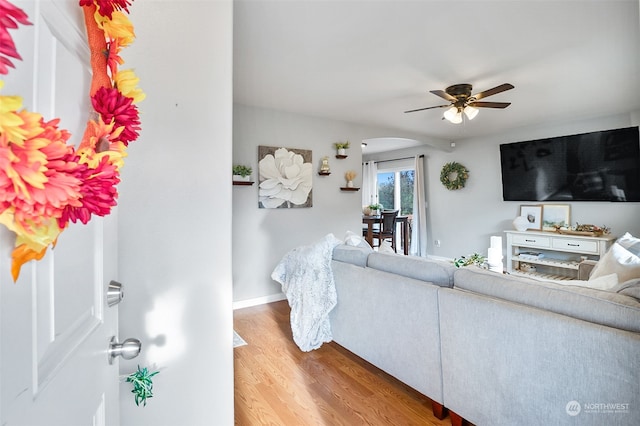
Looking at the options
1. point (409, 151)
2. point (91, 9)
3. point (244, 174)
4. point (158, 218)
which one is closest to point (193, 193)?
point (158, 218)

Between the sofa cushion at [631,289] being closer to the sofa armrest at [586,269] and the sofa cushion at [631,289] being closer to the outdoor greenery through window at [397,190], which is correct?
the sofa armrest at [586,269]

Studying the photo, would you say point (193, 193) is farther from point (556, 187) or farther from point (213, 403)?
point (556, 187)

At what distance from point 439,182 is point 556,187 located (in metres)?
1.96

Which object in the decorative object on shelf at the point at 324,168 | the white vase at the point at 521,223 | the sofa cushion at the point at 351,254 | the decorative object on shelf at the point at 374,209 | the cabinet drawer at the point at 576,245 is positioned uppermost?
the decorative object on shelf at the point at 324,168

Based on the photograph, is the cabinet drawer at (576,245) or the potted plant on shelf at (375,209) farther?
the potted plant on shelf at (375,209)

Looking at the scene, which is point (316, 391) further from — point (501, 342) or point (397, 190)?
point (397, 190)

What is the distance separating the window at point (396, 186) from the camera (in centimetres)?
698

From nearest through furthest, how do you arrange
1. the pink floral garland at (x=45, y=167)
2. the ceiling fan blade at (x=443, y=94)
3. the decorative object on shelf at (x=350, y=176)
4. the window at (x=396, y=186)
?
the pink floral garland at (x=45, y=167)
the ceiling fan blade at (x=443, y=94)
the decorative object on shelf at (x=350, y=176)
the window at (x=396, y=186)

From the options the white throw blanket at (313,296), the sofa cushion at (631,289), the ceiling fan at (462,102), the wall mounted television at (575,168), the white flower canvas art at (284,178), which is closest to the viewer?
the sofa cushion at (631,289)

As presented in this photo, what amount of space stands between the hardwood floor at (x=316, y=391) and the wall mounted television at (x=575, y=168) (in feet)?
13.6

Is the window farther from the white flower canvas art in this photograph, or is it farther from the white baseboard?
the white baseboard

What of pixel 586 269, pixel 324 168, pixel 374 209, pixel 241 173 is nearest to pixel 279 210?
pixel 241 173

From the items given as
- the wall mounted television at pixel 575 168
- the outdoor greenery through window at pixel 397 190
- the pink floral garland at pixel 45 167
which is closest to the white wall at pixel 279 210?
the wall mounted television at pixel 575 168

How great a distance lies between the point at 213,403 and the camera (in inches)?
46.5
